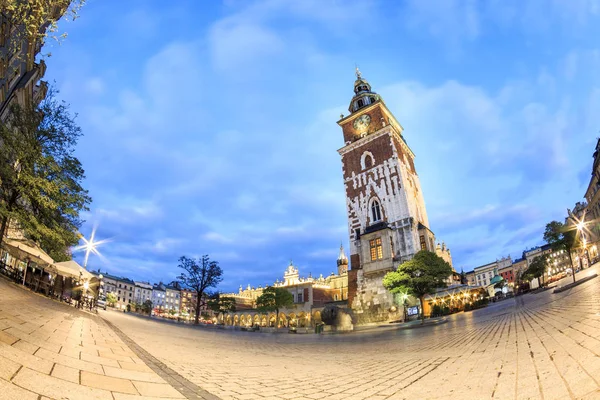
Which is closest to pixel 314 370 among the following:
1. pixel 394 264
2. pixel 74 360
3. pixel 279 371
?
pixel 279 371

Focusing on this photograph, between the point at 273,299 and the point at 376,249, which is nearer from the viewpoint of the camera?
the point at 376,249

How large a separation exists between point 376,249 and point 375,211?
526 cm

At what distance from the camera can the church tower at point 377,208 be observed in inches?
1316

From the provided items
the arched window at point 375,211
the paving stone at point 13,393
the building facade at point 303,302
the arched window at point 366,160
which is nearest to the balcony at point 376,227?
the arched window at point 375,211

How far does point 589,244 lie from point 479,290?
2788 cm

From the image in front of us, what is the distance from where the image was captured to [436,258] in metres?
26.7

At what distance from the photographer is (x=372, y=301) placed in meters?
33.3

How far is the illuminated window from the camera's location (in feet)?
113

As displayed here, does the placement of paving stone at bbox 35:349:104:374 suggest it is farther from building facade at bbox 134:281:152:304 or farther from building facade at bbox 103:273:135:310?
building facade at bbox 134:281:152:304

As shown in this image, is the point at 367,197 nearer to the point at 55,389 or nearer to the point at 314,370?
the point at 314,370

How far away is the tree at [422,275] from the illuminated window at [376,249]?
7277mm

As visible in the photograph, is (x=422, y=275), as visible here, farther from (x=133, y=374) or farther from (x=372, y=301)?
(x=133, y=374)

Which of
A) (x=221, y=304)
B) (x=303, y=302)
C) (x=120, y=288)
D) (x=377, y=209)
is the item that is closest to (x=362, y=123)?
(x=377, y=209)

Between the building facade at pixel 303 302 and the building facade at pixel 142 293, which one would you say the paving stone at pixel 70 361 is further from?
the building facade at pixel 142 293
